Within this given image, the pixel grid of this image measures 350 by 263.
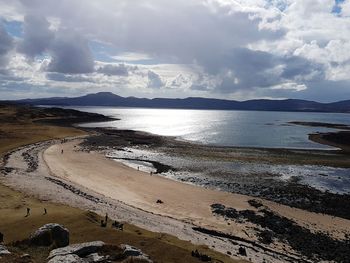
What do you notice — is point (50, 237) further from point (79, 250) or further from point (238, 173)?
point (238, 173)

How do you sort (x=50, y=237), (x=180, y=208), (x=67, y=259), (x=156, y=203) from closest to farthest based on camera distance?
(x=67, y=259) < (x=50, y=237) < (x=180, y=208) < (x=156, y=203)

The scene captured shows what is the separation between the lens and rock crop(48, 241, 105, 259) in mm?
18297

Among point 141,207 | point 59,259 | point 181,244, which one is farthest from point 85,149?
point 59,259

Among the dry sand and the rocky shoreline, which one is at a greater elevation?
the dry sand

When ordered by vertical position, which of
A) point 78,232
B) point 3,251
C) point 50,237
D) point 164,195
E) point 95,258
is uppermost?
point 3,251

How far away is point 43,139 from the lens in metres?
93.9

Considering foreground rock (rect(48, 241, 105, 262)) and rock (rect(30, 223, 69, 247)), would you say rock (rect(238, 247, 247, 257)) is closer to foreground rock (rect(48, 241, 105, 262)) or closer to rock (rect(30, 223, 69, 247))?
foreground rock (rect(48, 241, 105, 262))

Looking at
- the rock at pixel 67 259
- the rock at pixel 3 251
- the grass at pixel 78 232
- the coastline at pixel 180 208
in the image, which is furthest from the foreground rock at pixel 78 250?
the coastline at pixel 180 208

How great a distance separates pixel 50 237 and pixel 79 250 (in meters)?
2.23

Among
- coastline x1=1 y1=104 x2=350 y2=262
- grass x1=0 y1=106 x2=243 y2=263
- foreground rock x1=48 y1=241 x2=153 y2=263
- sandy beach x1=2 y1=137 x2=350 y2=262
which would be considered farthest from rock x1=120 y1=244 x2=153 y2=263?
coastline x1=1 y1=104 x2=350 y2=262

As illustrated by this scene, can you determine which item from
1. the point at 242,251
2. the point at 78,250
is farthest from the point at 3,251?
the point at 242,251

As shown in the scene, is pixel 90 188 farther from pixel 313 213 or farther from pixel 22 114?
pixel 22 114

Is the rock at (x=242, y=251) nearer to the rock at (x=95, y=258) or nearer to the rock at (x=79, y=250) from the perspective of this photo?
the rock at (x=79, y=250)

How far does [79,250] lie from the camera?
18484 mm
